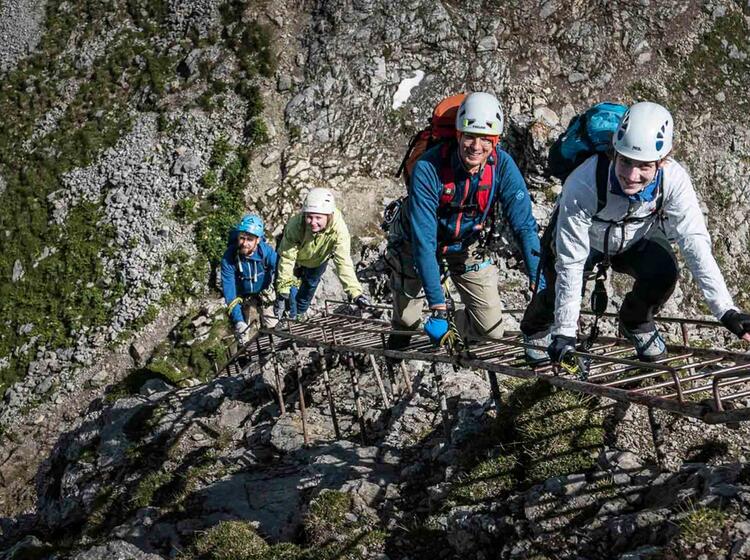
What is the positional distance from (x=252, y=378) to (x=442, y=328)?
8255mm

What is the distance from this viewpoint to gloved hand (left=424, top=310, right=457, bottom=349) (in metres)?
8.43

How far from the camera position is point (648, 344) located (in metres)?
7.67

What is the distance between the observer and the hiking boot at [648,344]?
7637 millimetres

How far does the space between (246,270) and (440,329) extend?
7.02 meters

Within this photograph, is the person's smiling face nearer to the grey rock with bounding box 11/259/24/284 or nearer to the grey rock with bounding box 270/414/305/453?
the grey rock with bounding box 270/414/305/453

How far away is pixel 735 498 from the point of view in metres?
5.61

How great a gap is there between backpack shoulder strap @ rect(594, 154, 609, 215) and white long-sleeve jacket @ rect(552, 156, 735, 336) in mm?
33

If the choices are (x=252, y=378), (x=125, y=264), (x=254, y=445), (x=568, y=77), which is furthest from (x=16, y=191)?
(x=568, y=77)

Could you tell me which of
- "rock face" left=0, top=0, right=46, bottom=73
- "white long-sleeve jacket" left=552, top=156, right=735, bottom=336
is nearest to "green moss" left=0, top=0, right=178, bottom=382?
"rock face" left=0, top=0, right=46, bottom=73

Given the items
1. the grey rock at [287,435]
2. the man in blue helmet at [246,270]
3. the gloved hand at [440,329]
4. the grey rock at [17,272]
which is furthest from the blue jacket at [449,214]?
the grey rock at [17,272]

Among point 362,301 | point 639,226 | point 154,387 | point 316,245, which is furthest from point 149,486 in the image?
point 639,226

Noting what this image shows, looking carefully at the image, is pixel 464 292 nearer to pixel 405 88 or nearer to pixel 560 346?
pixel 560 346

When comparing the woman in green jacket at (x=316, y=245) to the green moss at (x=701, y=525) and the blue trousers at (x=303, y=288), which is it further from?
the green moss at (x=701, y=525)

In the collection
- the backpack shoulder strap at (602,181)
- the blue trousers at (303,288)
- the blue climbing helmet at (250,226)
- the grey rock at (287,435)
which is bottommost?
the grey rock at (287,435)
